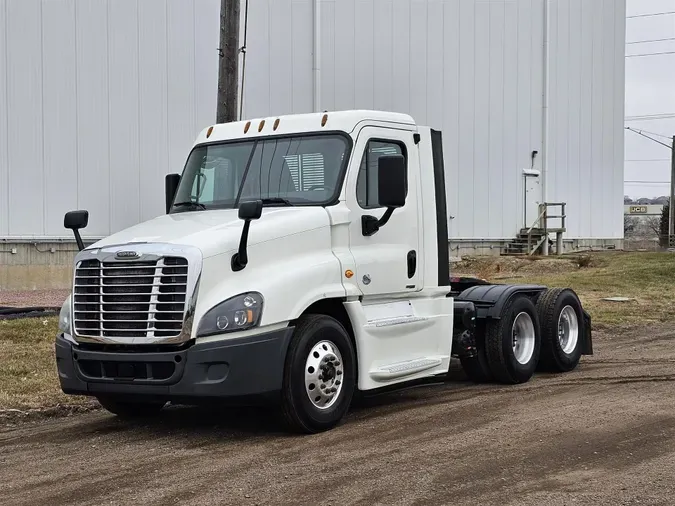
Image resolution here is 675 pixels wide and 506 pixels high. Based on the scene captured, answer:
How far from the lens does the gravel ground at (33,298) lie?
1899 centimetres

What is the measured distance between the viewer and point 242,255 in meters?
7.29

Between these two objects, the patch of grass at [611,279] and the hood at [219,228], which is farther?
the patch of grass at [611,279]

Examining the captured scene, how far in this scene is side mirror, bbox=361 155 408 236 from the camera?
26.5 ft

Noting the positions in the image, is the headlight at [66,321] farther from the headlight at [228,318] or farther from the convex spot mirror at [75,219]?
the headlight at [228,318]

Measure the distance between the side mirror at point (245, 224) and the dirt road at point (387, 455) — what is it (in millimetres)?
1435

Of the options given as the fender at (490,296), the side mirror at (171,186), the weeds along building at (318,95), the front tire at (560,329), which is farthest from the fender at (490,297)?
the weeds along building at (318,95)

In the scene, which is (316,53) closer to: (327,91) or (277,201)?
(327,91)

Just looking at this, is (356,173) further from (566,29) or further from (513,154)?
(566,29)

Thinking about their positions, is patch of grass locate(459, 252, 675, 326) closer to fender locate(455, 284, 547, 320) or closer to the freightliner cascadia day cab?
fender locate(455, 284, 547, 320)

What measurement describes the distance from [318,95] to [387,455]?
22.9 m

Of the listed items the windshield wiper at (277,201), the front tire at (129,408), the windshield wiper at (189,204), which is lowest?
the front tire at (129,408)

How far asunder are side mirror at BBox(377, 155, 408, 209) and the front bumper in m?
1.59

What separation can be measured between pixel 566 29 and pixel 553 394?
1234 inches

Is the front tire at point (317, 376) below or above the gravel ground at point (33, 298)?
above
